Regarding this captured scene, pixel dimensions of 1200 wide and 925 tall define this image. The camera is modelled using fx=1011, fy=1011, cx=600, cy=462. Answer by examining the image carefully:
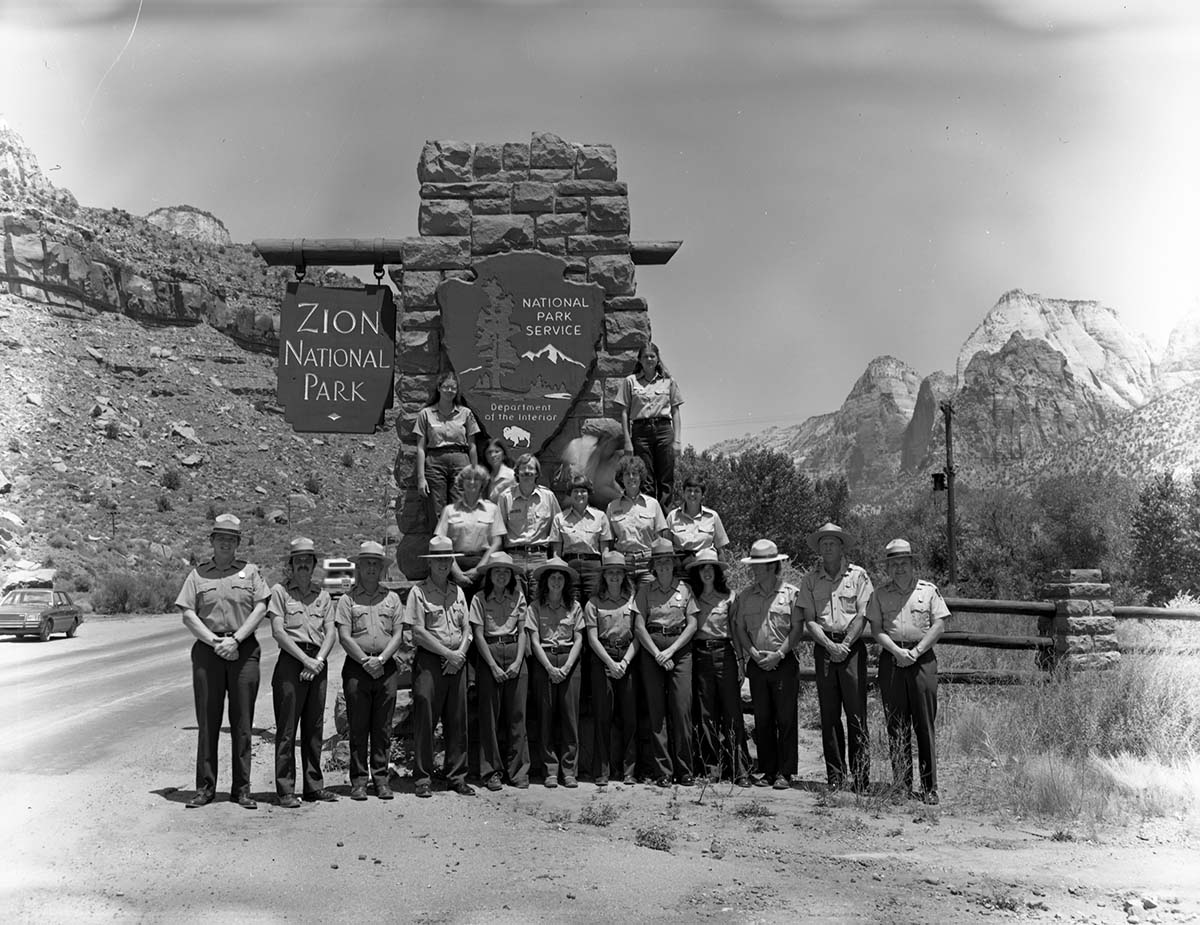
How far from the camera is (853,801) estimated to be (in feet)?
21.2

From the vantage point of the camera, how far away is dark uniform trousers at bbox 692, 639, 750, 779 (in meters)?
7.10

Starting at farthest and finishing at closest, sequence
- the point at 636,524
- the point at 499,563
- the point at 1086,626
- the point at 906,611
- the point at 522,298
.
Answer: the point at 1086,626 → the point at 522,298 → the point at 636,524 → the point at 499,563 → the point at 906,611

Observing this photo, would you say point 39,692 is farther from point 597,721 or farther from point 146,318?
point 146,318

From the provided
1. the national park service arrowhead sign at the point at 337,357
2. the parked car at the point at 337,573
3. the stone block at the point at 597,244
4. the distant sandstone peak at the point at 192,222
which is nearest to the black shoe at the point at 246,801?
the parked car at the point at 337,573

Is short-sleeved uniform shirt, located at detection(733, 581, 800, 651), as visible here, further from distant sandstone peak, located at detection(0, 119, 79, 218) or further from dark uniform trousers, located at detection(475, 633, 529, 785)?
distant sandstone peak, located at detection(0, 119, 79, 218)

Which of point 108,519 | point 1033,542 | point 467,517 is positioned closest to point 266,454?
point 108,519

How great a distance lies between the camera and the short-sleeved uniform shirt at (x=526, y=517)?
296 inches

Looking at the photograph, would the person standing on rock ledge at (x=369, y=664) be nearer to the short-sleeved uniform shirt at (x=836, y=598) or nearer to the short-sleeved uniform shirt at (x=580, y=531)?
the short-sleeved uniform shirt at (x=580, y=531)

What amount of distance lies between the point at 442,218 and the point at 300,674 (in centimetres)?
397

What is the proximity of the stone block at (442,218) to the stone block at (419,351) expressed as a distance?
2.80 feet

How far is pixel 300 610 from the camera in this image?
6520 mm

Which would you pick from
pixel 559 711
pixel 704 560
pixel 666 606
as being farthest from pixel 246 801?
pixel 704 560

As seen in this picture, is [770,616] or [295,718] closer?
[295,718]

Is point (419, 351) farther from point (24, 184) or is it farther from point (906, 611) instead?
point (24, 184)
